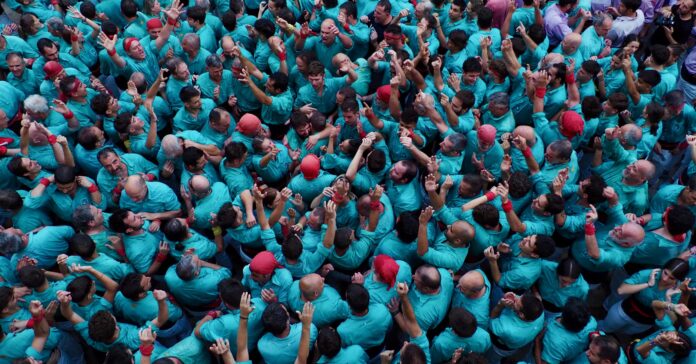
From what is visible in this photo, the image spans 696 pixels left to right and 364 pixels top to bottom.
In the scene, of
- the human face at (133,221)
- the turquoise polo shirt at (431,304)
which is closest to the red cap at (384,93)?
the turquoise polo shirt at (431,304)

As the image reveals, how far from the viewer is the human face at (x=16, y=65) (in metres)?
8.34

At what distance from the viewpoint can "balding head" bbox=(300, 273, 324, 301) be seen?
5.41 m

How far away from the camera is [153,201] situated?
6816 mm

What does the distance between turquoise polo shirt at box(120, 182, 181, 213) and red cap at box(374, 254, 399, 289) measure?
9.64 ft

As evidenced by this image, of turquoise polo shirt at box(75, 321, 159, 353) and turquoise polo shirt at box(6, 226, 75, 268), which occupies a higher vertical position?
turquoise polo shirt at box(6, 226, 75, 268)

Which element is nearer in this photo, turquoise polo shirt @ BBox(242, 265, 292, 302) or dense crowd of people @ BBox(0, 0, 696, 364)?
dense crowd of people @ BBox(0, 0, 696, 364)

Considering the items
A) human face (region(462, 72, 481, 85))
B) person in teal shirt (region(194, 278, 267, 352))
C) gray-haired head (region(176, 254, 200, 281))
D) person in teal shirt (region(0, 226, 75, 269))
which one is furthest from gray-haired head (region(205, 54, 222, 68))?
person in teal shirt (region(194, 278, 267, 352))

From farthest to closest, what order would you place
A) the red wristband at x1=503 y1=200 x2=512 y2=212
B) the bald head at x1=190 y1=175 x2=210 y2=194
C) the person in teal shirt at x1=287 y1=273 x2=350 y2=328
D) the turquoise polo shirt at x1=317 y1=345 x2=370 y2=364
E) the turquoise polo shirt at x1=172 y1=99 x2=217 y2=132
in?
the turquoise polo shirt at x1=172 y1=99 x2=217 y2=132, the bald head at x1=190 y1=175 x2=210 y2=194, the red wristband at x1=503 y1=200 x2=512 y2=212, the person in teal shirt at x1=287 y1=273 x2=350 y2=328, the turquoise polo shirt at x1=317 y1=345 x2=370 y2=364

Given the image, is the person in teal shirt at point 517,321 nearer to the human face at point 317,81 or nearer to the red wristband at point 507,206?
the red wristband at point 507,206

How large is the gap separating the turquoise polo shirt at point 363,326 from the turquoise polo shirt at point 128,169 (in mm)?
3657

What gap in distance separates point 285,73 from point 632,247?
18.0 feet

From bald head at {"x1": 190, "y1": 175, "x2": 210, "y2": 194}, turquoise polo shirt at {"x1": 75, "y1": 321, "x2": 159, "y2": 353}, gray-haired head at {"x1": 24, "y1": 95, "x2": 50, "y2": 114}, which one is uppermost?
gray-haired head at {"x1": 24, "y1": 95, "x2": 50, "y2": 114}

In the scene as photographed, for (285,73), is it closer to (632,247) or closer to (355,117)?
(355,117)

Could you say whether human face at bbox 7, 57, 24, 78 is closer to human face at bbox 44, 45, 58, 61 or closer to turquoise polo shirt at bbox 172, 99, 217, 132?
human face at bbox 44, 45, 58, 61
